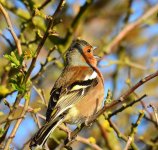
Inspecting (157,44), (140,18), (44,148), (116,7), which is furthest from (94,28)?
(44,148)

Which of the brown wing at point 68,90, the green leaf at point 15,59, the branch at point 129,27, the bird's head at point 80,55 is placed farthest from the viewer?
the branch at point 129,27

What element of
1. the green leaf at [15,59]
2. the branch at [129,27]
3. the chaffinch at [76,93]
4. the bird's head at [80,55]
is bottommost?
the green leaf at [15,59]

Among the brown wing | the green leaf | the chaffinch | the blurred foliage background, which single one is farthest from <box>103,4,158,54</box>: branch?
the green leaf

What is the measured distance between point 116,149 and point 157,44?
7.81 ft

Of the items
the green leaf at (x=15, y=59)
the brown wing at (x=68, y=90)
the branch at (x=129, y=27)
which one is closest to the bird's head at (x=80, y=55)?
the brown wing at (x=68, y=90)

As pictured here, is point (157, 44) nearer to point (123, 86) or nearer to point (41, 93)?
point (123, 86)

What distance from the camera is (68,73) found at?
5.61 metres

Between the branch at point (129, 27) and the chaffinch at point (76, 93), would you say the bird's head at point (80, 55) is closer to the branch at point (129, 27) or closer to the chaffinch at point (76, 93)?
the chaffinch at point (76, 93)

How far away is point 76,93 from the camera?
532 centimetres

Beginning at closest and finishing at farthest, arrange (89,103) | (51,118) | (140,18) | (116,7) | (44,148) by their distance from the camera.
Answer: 1. (44,148)
2. (51,118)
3. (89,103)
4. (140,18)
5. (116,7)

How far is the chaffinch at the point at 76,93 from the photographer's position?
5004mm

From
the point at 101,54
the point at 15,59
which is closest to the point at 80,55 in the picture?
the point at 101,54

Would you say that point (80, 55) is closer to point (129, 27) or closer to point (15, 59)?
point (129, 27)

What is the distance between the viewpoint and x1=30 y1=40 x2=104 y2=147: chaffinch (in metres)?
5.00
